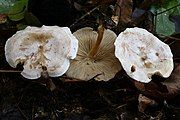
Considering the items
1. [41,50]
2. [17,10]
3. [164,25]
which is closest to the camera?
[41,50]

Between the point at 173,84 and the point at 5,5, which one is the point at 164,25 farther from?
the point at 5,5

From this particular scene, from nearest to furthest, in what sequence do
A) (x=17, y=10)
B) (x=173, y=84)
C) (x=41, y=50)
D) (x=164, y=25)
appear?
(x=41, y=50) < (x=173, y=84) < (x=17, y=10) < (x=164, y=25)

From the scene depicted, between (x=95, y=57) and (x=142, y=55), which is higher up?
(x=142, y=55)

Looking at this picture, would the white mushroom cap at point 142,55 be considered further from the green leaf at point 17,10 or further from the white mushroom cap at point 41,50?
the green leaf at point 17,10

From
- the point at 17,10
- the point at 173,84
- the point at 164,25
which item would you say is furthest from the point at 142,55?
the point at 17,10

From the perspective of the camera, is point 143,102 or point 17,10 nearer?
point 143,102

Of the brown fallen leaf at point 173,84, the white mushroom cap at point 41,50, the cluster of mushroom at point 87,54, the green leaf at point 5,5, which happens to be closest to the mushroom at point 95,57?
the cluster of mushroom at point 87,54

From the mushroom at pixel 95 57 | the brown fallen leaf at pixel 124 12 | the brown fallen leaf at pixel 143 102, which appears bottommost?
the brown fallen leaf at pixel 143 102
